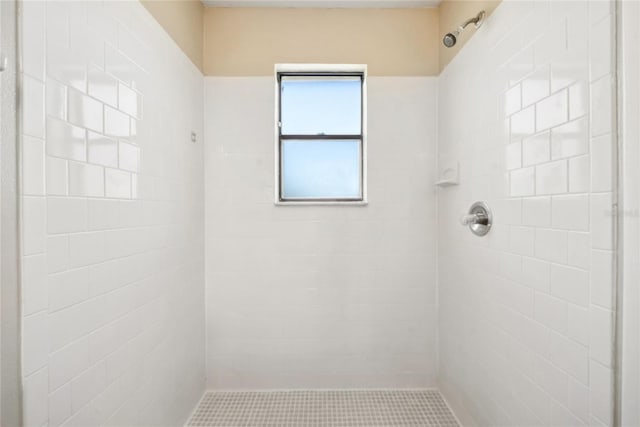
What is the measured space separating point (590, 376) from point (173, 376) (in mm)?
1739

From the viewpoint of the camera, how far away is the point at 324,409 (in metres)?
1.89

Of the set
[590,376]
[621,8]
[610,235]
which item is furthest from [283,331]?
[621,8]

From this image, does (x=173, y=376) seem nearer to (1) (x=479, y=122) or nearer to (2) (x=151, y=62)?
(2) (x=151, y=62)

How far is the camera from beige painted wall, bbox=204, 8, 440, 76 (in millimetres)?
2049

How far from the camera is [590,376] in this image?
0.93 meters

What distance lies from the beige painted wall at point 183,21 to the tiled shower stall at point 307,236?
0.08 m

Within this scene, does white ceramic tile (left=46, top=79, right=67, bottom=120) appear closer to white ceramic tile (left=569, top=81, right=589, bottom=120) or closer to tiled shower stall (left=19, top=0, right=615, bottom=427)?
tiled shower stall (left=19, top=0, right=615, bottom=427)

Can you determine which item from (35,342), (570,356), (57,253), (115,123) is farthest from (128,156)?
(570,356)

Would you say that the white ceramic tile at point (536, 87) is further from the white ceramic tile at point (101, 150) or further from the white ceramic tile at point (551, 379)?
the white ceramic tile at point (101, 150)

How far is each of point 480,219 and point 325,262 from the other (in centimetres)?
98

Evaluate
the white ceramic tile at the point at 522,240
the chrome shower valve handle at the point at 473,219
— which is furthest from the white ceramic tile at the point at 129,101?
the white ceramic tile at the point at 522,240

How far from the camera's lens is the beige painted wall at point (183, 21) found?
1.49 meters

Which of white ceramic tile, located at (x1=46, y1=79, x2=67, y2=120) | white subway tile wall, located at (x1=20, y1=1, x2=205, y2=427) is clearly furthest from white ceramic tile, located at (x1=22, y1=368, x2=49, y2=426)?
white ceramic tile, located at (x1=46, y1=79, x2=67, y2=120)

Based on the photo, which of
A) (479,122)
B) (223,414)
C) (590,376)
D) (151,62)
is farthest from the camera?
(223,414)
